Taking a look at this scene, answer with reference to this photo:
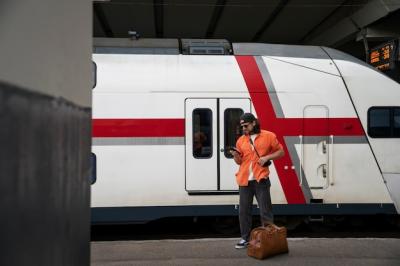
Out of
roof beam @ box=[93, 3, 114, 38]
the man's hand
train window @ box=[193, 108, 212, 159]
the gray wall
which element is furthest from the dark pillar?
roof beam @ box=[93, 3, 114, 38]

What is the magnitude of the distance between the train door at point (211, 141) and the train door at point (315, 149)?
3.29ft

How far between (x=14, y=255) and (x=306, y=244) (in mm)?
5453

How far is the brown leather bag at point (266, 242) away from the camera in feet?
18.6

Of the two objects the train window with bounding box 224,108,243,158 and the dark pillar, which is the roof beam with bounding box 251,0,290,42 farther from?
the dark pillar

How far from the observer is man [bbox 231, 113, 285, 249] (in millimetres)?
6086

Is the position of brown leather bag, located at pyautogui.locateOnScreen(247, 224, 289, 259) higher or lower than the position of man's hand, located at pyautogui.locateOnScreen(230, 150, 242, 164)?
lower

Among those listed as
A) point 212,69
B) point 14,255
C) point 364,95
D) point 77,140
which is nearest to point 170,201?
point 212,69

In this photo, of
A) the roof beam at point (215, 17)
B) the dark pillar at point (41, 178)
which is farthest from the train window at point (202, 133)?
the roof beam at point (215, 17)

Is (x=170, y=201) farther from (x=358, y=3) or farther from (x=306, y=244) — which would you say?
(x=358, y=3)

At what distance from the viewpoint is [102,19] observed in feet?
68.3

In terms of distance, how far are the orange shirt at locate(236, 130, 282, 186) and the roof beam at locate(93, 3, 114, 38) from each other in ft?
44.5

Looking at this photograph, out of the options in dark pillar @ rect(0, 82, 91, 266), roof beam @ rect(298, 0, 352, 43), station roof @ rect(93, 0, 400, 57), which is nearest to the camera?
dark pillar @ rect(0, 82, 91, 266)

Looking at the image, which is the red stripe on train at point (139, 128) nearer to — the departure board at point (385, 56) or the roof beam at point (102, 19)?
the departure board at point (385, 56)

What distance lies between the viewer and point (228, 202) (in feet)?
25.8
